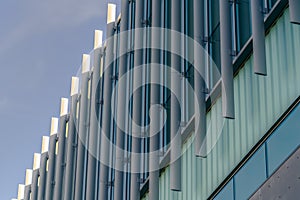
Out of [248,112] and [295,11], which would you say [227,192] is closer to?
[248,112]

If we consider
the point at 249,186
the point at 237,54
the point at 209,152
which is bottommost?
the point at 249,186

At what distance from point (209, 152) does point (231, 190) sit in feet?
5.11

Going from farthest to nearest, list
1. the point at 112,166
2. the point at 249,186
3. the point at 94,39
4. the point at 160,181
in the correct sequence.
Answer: the point at 94,39 → the point at 112,166 → the point at 160,181 → the point at 249,186

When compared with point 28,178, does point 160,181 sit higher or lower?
lower

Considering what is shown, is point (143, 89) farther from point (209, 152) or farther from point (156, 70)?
point (209, 152)

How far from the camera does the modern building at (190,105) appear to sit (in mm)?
16062

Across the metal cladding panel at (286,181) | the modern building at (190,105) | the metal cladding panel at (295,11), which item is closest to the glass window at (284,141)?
the modern building at (190,105)

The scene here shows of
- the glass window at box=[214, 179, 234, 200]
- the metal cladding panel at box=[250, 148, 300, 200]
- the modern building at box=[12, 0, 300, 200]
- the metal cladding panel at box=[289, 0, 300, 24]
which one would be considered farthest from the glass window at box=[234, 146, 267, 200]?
the metal cladding panel at box=[289, 0, 300, 24]

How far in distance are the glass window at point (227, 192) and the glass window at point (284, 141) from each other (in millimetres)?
2200

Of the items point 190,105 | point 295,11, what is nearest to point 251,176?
point 295,11

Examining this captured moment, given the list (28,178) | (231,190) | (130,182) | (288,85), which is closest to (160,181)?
(130,182)

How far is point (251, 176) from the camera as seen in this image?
16.8 m

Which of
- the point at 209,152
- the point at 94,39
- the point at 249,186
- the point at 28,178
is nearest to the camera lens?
the point at 249,186

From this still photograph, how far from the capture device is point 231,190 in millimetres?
17875
